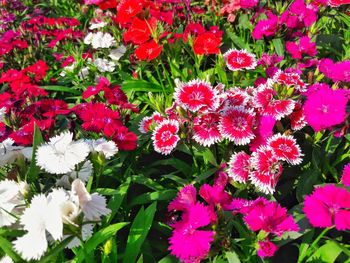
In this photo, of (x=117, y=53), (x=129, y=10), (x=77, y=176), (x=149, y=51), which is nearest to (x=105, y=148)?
(x=77, y=176)

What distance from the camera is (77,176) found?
153 centimetres

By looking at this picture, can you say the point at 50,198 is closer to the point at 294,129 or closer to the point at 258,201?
the point at 258,201

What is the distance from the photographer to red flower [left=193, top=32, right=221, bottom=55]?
2477 mm

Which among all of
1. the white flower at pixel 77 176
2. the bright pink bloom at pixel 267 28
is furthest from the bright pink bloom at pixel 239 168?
the bright pink bloom at pixel 267 28

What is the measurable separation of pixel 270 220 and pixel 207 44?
4.68 ft

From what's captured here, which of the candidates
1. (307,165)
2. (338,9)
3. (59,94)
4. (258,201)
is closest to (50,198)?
(258,201)

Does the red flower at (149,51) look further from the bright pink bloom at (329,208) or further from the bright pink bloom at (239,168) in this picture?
the bright pink bloom at (329,208)

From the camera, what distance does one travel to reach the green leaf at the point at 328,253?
1.45m

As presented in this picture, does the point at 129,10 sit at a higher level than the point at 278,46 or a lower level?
higher

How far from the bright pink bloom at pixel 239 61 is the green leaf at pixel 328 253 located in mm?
1104

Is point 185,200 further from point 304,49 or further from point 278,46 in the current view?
point 278,46

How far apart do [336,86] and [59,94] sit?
226cm

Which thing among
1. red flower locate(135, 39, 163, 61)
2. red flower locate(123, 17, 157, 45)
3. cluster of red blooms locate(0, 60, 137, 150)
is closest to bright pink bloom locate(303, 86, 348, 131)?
cluster of red blooms locate(0, 60, 137, 150)

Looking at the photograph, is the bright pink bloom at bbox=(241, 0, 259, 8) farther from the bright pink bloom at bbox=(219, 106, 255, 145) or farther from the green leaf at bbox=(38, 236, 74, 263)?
the green leaf at bbox=(38, 236, 74, 263)
